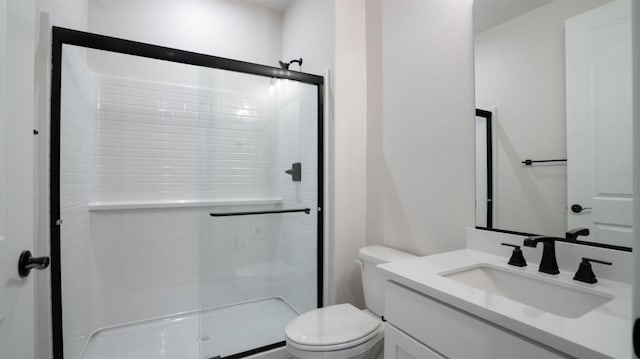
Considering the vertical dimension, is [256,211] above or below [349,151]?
below

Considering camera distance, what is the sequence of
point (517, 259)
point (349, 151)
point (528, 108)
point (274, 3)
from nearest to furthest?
point (517, 259)
point (528, 108)
point (349, 151)
point (274, 3)

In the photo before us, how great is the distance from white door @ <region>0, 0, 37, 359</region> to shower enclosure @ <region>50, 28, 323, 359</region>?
0.80 m

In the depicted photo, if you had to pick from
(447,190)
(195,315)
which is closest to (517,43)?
(447,190)

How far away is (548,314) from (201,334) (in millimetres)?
1769

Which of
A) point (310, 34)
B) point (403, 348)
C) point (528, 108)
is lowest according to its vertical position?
point (403, 348)

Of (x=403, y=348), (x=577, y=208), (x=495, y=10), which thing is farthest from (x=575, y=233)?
(x=495, y=10)

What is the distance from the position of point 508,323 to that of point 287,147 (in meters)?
1.65

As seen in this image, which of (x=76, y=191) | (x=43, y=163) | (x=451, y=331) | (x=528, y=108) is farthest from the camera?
(x=76, y=191)

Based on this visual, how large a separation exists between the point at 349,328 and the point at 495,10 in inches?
62.0

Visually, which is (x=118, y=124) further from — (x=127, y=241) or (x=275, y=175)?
(x=275, y=175)

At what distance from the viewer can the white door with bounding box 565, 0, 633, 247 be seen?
83 centimetres

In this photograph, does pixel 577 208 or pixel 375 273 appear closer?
pixel 577 208

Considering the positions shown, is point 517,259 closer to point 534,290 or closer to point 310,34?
point 534,290

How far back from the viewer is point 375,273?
148cm
